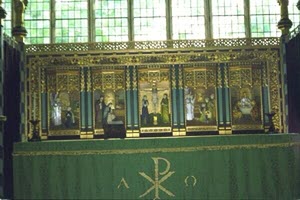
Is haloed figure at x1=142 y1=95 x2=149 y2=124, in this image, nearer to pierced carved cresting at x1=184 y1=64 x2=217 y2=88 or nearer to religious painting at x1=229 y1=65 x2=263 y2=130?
pierced carved cresting at x1=184 y1=64 x2=217 y2=88

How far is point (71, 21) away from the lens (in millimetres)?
15047

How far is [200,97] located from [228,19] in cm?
258

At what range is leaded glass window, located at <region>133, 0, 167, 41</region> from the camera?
14961 mm

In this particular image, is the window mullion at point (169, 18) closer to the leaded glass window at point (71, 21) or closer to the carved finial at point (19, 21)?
the leaded glass window at point (71, 21)

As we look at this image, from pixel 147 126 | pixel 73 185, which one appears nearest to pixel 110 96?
pixel 147 126

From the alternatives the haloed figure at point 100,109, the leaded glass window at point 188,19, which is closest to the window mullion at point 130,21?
the leaded glass window at point 188,19

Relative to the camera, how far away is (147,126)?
14.1 meters

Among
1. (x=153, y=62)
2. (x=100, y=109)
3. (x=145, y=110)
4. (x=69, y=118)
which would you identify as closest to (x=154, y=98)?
(x=145, y=110)

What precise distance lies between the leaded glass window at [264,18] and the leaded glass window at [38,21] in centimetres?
599

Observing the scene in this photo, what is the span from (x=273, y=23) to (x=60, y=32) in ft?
20.4

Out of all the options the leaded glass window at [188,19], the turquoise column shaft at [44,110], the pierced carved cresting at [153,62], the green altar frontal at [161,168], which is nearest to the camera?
the green altar frontal at [161,168]

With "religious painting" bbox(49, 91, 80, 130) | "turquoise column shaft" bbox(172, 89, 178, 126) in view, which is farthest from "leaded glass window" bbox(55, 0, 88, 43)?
"turquoise column shaft" bbox(172, 89, 178, 126)

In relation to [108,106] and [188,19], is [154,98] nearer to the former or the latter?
[108,106]

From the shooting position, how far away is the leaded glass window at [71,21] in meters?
15.0
